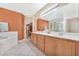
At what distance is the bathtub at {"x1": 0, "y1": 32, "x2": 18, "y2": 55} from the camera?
1.83 meters

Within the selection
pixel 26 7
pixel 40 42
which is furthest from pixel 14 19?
pixel 40 42

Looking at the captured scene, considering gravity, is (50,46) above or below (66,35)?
below

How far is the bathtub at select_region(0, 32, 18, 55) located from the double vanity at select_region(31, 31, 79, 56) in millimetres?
306

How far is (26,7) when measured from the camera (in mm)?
1920

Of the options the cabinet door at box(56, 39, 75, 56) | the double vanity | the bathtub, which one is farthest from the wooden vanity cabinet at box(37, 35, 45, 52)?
the bathtub

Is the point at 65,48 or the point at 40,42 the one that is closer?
the point at 65,48

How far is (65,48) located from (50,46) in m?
0.29

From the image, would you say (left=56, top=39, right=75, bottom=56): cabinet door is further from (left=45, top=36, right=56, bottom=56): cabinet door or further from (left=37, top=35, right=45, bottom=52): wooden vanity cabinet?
(left=37, top=35, right=45, bottom=52): wooden vanity cabinet

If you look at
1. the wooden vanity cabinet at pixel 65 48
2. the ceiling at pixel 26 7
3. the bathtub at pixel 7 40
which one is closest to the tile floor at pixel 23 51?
the bathtub at pixel 7 40

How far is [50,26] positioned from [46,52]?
0.44 metres

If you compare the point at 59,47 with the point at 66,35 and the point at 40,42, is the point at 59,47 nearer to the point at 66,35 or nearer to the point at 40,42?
the point at 66,35

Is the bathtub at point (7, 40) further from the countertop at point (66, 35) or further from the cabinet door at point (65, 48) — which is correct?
the cabinet door at point (65, 48)

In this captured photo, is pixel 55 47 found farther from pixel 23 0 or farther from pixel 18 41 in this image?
pixel 23 0

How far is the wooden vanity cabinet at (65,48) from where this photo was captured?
5.35ft
